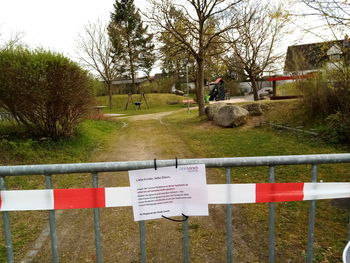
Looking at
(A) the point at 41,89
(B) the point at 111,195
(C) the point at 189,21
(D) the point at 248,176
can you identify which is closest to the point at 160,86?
(C) the point at 189,21

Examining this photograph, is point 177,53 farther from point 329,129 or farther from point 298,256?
point 298,256

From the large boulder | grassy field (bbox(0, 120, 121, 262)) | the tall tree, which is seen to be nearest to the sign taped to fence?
grassy field (bbox(0, 120, 121, 262))

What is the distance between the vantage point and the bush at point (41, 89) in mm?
Result: 6633

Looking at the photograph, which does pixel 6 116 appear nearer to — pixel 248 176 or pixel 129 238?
pixel 129 238

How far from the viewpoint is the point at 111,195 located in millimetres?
1873

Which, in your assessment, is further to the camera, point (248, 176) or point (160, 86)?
point (160, 86)

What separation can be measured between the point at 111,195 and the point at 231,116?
10.5 meters

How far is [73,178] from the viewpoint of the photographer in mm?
5578

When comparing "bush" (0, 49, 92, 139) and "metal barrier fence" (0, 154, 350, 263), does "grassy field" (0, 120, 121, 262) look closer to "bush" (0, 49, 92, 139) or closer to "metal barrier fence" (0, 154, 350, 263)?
"bush" (0, 49, 92, 139)

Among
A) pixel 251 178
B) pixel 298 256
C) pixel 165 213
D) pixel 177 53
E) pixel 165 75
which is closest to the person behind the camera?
pixel 165 213

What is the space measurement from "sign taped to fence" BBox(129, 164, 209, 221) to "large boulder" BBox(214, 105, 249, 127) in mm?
10232

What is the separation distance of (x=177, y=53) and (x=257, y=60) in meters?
14.0

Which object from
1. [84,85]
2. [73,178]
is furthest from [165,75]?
[73,178]

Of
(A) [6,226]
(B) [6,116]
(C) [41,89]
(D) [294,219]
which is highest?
(C) [41,89]
